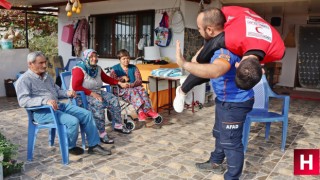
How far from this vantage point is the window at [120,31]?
616 centimetres

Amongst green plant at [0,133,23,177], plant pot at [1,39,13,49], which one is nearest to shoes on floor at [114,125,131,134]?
green plant at [0,133,23,177]

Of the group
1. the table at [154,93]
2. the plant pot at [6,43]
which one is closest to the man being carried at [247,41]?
the table at [154,93]

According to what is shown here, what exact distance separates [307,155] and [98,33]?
5.41 meters

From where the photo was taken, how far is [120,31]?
6.70m

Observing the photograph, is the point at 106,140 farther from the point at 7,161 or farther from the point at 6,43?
the point at 6,43

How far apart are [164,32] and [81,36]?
2508mm

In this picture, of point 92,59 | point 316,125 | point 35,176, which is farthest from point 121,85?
point 316,125

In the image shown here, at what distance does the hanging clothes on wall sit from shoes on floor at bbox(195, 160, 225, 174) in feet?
17.2

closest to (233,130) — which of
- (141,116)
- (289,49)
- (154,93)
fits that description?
(141,116)

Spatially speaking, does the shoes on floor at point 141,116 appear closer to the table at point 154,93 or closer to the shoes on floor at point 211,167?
the table at point 154,93

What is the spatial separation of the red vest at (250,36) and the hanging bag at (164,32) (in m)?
3.88

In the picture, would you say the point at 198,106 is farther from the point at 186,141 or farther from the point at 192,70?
the point at 192,70

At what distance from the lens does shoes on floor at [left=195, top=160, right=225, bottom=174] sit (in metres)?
2.70

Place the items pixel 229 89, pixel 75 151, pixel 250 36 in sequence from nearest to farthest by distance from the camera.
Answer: pixel 250 36 < pixel 229 89 < pixel 75 151
